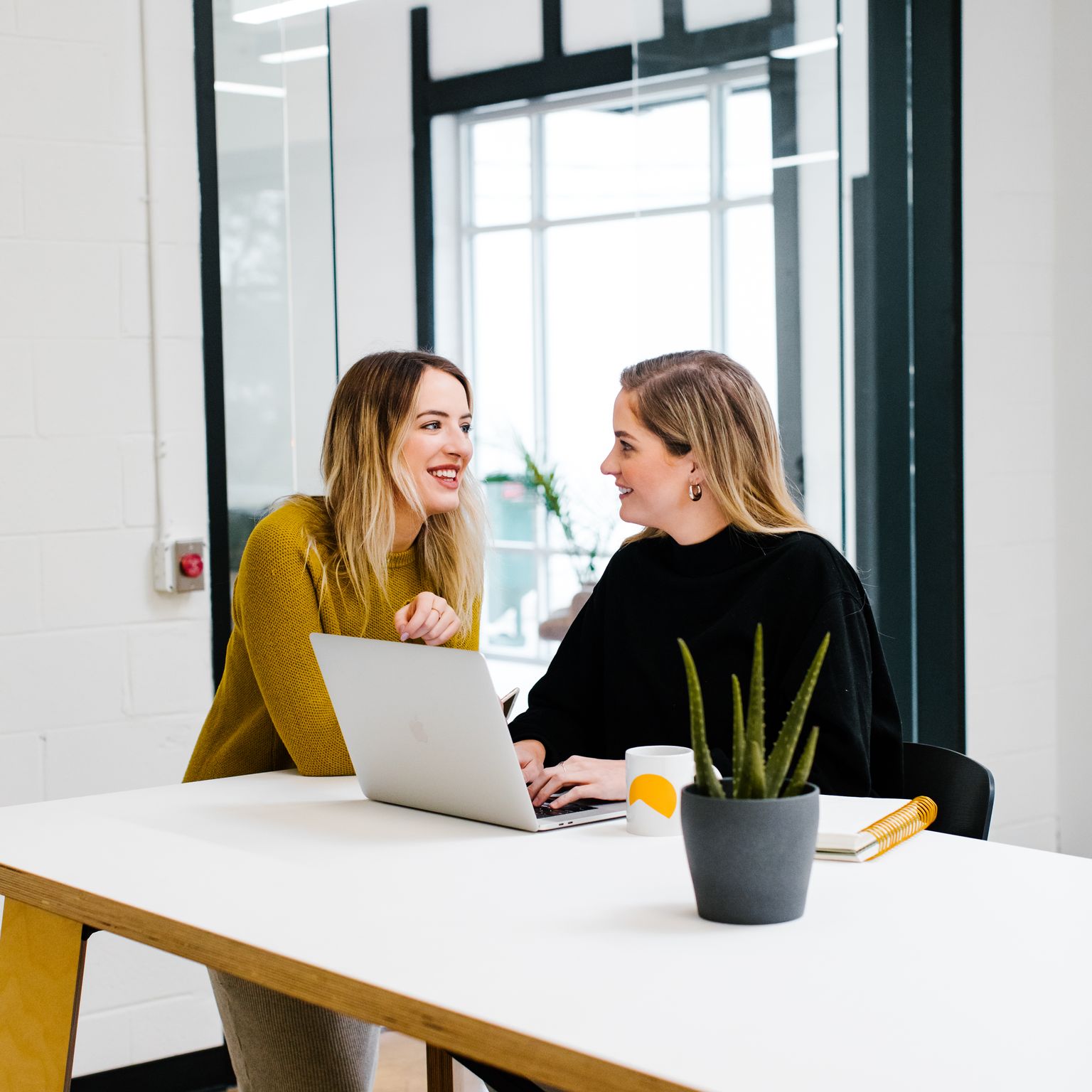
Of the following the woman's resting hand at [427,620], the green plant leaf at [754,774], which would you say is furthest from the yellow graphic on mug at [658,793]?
the woman's resting hand at [427,620]

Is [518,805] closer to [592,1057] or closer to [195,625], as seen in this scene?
[592,1057]

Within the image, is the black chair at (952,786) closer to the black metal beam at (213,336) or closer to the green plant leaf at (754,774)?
the green plant leaf at (754,774)

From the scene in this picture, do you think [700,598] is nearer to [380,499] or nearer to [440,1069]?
[380,499]

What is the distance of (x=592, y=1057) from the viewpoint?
94 cm

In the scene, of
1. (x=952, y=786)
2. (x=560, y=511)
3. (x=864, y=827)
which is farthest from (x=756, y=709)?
(x=560, y=511)

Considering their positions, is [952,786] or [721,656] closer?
[952,786]

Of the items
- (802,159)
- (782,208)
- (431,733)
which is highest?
(802,159)

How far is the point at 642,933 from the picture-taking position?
119 centimetres

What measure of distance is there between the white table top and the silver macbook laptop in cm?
3

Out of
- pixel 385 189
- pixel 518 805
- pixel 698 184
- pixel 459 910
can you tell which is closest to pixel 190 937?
pixel 459 910

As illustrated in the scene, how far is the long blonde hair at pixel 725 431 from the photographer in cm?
201

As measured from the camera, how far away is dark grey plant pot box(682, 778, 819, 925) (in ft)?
3.84

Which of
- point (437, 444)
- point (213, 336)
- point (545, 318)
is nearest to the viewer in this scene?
point (437, 444)

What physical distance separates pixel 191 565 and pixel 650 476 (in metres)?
1.10
